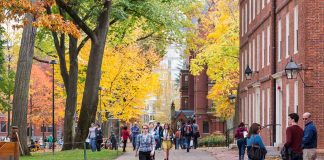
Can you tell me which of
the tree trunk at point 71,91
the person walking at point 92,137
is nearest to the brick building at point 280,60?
the person walking at point 92,137

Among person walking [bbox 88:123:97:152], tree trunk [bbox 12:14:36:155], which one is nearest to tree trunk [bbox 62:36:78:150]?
person walking [bbox 88:123:97:152]

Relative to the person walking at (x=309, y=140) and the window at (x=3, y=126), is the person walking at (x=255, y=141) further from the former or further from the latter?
the window at (x=3, y=126)

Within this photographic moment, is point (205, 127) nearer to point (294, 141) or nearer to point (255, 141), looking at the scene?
point (255, 141)

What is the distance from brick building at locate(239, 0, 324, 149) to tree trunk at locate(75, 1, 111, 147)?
8.05m

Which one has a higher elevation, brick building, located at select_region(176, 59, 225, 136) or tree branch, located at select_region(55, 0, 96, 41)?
tree branch, located at select_region(55, 0, 96, 41)

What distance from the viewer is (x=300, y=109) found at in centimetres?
2766

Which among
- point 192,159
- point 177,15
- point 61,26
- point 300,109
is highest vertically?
point 177,15

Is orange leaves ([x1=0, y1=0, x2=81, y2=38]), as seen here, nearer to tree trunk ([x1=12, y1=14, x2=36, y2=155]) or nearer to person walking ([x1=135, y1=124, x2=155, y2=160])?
person walking ([x1=135, y1=124, x2=155, y2=160])

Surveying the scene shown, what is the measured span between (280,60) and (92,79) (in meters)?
9.72

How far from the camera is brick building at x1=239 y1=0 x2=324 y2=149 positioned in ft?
87.3

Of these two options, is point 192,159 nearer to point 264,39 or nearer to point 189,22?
point 264,39

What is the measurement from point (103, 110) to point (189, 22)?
437 inches

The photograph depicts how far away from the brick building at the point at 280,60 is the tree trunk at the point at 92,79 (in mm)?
8048

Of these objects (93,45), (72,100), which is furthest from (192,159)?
(72,100)
